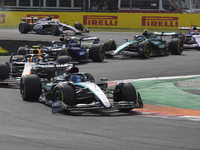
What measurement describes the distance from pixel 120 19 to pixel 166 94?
85.4 feet

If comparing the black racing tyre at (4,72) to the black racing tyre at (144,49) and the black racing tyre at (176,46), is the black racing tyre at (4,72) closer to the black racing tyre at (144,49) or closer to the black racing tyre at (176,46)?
the black racing tyre at (144,49)

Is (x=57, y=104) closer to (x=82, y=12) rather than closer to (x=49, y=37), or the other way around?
(x=49, y=37)

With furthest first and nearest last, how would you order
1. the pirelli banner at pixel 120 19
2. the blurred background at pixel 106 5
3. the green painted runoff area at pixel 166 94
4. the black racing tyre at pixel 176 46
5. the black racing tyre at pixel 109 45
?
the blurred background at pixel 106 5
the pirelli banner at pixel 120 19
the black racing tyre at pixel 176 46
the black racing tyre at pixel 109 45
the green painted runoff area at pixel 166 94

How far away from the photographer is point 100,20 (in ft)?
128

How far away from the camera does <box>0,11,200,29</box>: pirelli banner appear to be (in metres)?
37.4

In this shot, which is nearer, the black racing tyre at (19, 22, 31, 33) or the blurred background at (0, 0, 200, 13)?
the black racing tyre at (19, 22, 31, 33)

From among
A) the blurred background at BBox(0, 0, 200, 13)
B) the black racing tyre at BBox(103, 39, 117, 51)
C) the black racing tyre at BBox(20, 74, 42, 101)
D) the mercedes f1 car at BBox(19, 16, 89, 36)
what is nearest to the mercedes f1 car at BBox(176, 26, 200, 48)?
the black racing tyre at BBox(103, 39, 117, 51)

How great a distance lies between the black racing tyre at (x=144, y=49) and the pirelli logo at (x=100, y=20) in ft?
52.0

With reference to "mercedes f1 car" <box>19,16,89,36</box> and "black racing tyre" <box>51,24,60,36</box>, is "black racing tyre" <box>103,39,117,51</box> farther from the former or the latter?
"black racing tyre" <box>51,24,60,36</box>

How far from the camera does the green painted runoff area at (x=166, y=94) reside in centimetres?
1171

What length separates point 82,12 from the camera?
3881cm

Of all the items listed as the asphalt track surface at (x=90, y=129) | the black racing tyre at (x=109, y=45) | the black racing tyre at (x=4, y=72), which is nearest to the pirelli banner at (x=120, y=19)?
the black racing tyre at (x=109, y=45)

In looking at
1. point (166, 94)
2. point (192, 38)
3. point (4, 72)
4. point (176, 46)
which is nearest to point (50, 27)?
point (192, 38)

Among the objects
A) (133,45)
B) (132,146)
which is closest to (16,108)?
(132,146)
